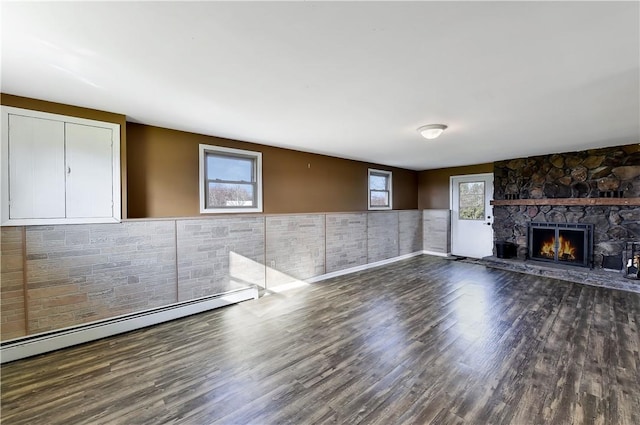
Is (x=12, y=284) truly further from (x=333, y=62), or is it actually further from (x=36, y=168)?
(x=333, y=62)

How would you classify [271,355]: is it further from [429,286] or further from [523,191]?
[523,191]

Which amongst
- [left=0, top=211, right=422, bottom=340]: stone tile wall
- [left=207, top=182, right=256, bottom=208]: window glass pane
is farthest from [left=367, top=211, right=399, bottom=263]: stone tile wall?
[left=207, top=182, right=256, bottom=208]: window glass pane

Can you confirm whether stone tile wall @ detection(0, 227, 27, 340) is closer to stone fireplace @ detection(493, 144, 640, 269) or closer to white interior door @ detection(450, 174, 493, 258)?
stone fireplace @ detection(493, 144, 640, 269)

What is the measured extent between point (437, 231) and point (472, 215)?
951 millimetres

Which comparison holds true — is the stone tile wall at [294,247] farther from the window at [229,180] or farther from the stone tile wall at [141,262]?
the window at [229,180]

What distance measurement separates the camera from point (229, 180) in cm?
415

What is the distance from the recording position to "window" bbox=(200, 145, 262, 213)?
391 cm

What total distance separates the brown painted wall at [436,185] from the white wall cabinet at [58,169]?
23.6ft

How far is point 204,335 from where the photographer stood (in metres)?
3.00

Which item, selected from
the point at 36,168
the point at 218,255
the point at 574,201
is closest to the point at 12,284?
the point at 36,168

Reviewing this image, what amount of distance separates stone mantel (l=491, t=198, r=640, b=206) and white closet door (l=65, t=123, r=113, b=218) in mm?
7223

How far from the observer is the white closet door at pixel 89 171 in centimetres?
276

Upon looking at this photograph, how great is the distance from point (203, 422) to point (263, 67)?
2555 millimetres

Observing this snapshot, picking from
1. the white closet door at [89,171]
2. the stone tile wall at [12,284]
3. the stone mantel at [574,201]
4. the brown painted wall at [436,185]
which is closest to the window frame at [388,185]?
the brown painted wall at [436,185]
